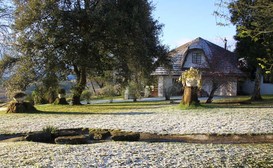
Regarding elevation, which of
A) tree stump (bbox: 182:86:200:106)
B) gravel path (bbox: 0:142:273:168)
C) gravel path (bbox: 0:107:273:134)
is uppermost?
tree stump (bbox: 182:86:200:106)

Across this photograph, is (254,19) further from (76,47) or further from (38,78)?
(38,78)

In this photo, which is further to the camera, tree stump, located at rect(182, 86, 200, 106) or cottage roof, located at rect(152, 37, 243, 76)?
cottage roof, located at rect(152, 37, 243, 76)

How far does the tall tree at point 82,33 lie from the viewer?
2247cm

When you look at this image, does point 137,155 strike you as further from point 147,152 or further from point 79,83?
point 79,83

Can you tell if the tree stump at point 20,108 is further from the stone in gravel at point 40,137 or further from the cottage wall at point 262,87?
the cottage wall at point 262,87

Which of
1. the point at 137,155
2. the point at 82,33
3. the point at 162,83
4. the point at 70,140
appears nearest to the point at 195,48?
the point at 162,83

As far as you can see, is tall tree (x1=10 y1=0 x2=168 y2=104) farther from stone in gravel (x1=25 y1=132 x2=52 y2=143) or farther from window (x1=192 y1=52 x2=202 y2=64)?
window (x1=192 y1=52 x2=202 y2=64)

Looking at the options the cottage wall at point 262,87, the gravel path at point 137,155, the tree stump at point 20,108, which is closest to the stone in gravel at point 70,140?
the gravel path at point 137,155

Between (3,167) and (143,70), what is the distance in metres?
18.2

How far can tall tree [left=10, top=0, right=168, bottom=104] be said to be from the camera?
73.7 ft

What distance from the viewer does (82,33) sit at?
23281 millimetres

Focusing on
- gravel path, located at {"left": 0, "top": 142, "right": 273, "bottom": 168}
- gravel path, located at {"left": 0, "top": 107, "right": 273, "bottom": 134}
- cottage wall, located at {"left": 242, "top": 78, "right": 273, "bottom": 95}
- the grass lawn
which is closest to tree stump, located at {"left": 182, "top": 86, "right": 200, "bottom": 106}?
gravel path, located at {"left": 0, "top": 107, "right": 273, "bottom": 134}

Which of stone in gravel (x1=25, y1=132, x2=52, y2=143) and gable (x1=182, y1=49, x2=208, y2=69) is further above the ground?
gable (x1=182, y1=49, x2=208, y2=69)

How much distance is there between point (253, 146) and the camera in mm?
10062
